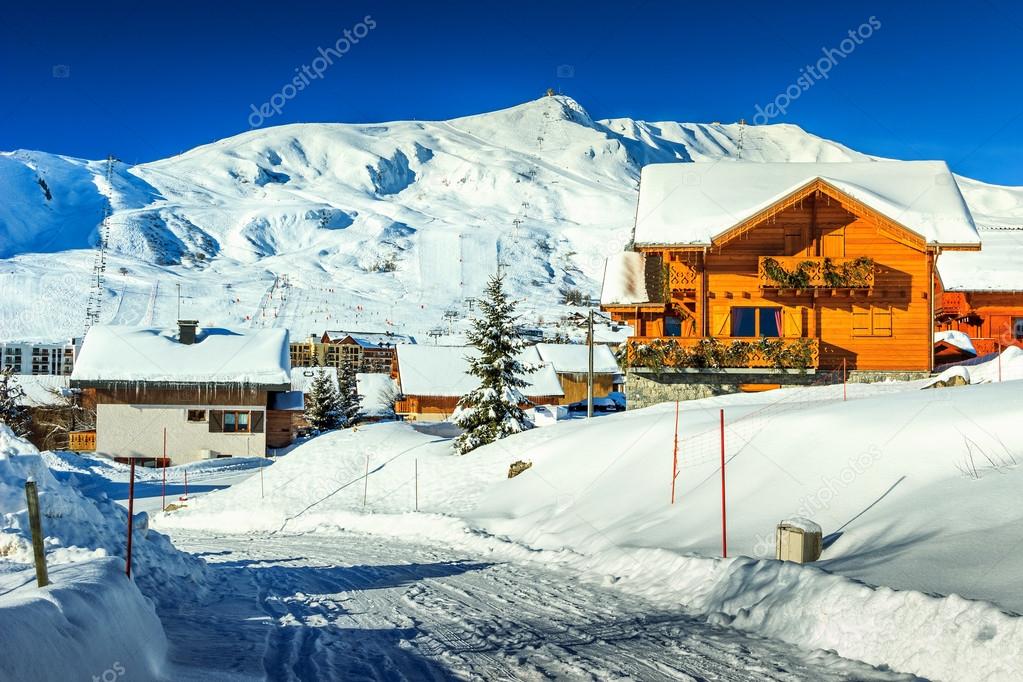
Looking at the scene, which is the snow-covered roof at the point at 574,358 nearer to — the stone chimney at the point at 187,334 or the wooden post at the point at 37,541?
the stone chimney at the point at 187,334

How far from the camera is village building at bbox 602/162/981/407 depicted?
99.6ft

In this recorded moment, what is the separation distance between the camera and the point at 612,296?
33.9 meters

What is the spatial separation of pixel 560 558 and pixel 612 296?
67.5ft


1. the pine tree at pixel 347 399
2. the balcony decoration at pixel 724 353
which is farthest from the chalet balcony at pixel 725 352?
the pine tree at pixel 347 399

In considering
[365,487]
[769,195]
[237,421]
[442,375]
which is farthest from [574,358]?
[365,487]

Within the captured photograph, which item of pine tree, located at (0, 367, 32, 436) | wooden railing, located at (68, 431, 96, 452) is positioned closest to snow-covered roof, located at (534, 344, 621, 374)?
wooden railing, located at (68, 431, 96, 452)

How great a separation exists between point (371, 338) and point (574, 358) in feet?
134

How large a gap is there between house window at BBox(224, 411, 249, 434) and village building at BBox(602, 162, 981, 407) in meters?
21.7

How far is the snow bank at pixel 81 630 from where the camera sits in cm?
502

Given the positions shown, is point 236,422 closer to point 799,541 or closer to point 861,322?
point 861,322

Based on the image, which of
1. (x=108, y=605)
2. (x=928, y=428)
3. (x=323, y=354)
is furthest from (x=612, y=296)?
(x=323, y=354)

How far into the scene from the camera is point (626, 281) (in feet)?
112

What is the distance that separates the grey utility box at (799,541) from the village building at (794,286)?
19.8 metres

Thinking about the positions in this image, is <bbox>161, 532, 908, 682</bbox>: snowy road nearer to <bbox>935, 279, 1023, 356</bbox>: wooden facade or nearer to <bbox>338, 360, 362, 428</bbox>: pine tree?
<bbox>935, 279, 1023, 356</bbox>: wooden facade
